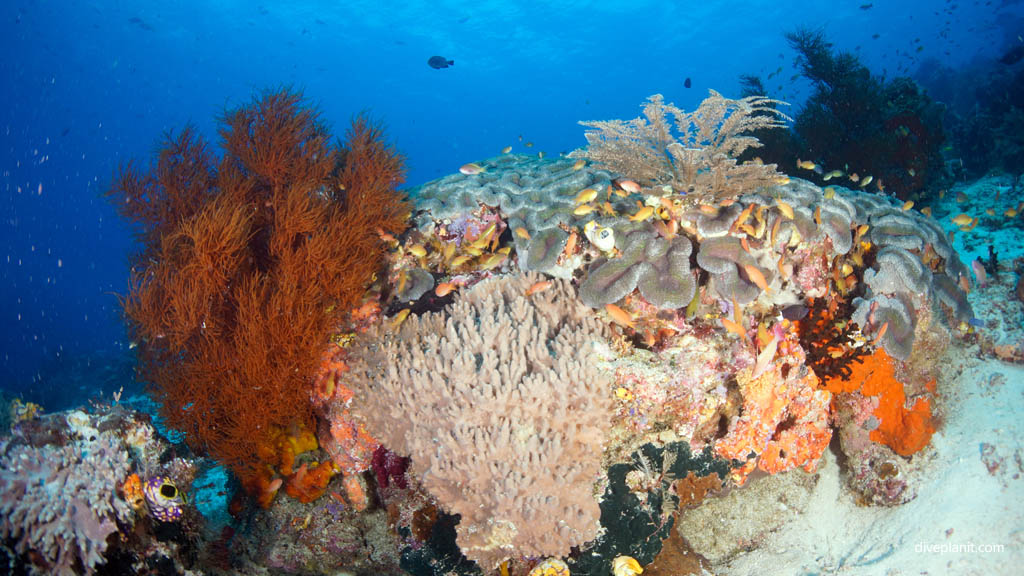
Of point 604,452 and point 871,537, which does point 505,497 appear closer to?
point 604,452

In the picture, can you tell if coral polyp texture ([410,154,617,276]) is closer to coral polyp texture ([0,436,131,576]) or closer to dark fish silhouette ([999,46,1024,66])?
coral polyp texture ([0,436,131,576])

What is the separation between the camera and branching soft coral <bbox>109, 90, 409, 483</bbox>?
430cm

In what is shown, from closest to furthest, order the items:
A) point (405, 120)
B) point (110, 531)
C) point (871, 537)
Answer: point (110, 531) → point (871, 537) → point (405, 120)

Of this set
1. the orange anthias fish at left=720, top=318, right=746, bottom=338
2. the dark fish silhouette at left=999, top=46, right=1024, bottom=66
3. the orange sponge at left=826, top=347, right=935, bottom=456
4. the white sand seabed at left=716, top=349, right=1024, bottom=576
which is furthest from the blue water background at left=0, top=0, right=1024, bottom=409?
the orange anthias fish at left=720, top=318, right=746, bottom=338

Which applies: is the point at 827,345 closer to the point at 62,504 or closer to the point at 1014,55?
the point at 62,504

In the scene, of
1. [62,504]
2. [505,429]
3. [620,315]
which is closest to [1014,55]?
[620,315]

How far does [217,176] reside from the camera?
5543 millimetres

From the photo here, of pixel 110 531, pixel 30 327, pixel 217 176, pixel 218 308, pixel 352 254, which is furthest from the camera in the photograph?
pixel 30 327

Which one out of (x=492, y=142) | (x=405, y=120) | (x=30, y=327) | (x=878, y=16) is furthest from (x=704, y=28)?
(x=30, y=327)

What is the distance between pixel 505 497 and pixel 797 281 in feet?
12.2

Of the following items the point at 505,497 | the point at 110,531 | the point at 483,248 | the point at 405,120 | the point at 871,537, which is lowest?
the point at 871,537

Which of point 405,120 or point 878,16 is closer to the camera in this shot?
point 878,16

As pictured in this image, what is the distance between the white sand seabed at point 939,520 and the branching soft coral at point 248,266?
4622 millimetres

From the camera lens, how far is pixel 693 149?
4254mm
